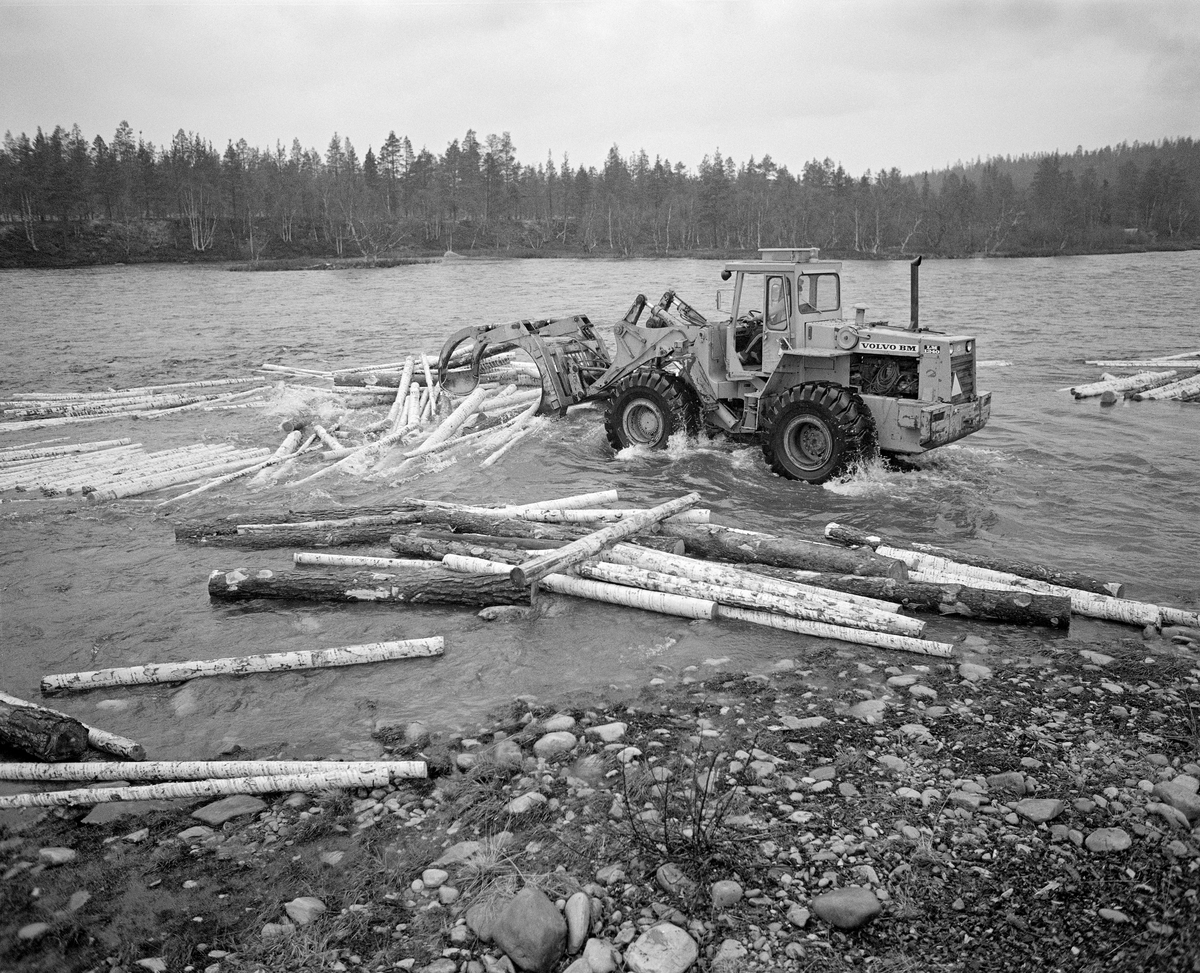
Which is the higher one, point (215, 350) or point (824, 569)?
point (215, 350)

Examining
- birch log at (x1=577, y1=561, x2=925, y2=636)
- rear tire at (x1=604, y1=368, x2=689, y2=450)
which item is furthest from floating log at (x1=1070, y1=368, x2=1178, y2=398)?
birch log at (x1=577, y1=561, x2=925, y2=636)

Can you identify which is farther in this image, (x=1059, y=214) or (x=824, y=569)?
(x=1059, y=214)

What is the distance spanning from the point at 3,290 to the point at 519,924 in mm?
63190

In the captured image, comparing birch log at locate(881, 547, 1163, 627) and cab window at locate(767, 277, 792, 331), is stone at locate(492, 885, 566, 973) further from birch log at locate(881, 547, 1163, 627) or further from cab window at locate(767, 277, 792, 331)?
cab window at locate(767, 277, 792, 331)

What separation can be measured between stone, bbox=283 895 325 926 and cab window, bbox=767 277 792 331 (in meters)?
10.2

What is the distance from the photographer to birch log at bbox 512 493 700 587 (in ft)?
26.8

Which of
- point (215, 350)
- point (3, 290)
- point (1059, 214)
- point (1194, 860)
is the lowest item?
point (1194, 860)

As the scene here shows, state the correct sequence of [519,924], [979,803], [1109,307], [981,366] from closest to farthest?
[519,924] → [979,803] → [981,366] → [1109,307]

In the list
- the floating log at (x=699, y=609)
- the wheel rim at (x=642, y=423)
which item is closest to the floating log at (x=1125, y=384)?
the wheel rim at (x=642, y=423)

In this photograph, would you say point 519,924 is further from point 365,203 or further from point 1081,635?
point 365,203

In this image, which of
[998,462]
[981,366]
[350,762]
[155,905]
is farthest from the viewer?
[981,366]

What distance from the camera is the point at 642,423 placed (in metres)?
14.3

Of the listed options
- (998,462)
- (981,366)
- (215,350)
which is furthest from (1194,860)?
(215,350)

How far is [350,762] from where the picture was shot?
5551 millimetres
